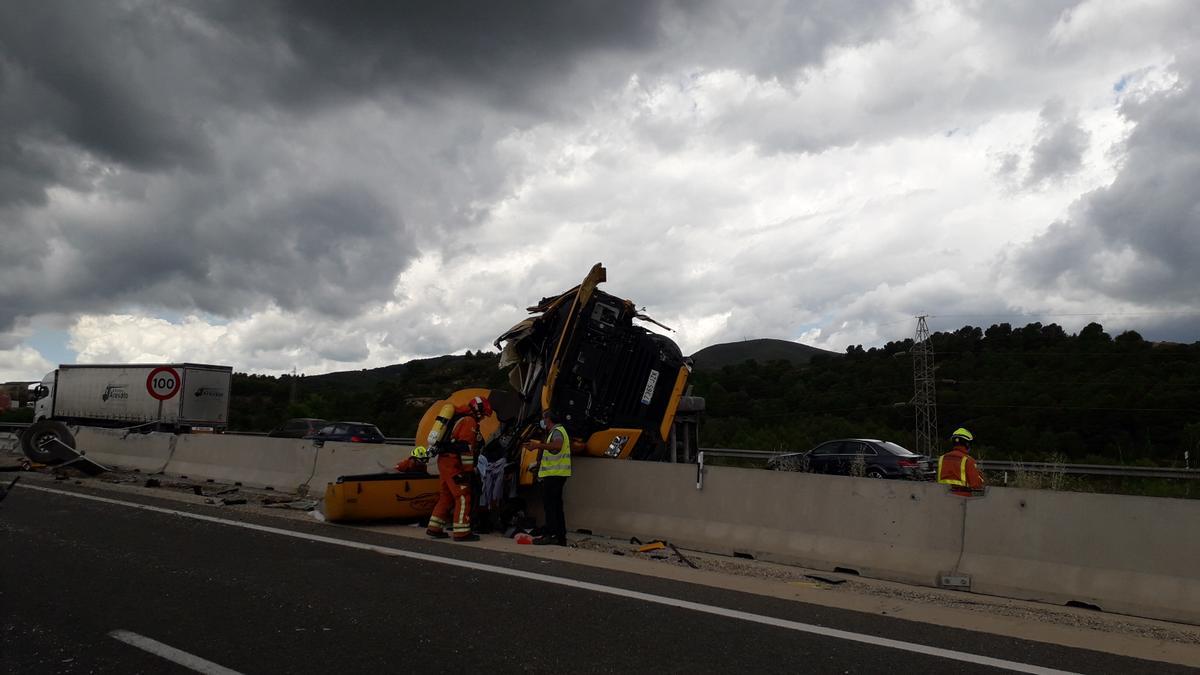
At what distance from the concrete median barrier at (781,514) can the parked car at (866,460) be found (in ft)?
36.3

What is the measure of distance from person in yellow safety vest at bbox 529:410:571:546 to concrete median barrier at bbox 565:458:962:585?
56cm

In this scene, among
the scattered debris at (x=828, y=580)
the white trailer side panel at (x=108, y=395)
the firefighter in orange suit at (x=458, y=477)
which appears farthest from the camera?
the white trailer side panel at (x=108, y=395)

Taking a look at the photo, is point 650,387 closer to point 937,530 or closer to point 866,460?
point 937,530

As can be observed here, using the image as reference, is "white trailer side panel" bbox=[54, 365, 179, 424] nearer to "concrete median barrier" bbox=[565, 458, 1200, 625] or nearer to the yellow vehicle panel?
the yellow vehicle panel

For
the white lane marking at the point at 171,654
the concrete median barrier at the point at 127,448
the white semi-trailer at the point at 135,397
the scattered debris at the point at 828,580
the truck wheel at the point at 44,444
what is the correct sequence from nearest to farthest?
the white lane marking at the point at 171,654, the scattered debris at the point at 828,580, the truck wheel at the point at 44,444, the concrete median barrier at the point at 127,448, the white semi-trailer at the point at 135,397

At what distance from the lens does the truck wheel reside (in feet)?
53.0

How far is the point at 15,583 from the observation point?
258 inches

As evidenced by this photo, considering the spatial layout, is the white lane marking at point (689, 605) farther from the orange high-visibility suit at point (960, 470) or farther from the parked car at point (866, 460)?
the parked car at point (866, 460)

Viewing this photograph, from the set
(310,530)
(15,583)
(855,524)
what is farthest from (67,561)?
(855,524)

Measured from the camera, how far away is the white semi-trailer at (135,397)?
82.8ft

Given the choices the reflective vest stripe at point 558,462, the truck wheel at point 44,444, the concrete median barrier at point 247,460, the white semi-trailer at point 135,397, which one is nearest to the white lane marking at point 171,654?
the reflective vest stripe at point 558,462

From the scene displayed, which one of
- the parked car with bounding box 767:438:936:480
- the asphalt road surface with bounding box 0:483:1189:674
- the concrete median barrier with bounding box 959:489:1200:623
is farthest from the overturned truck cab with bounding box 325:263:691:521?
the parked car with bounding box 767:438:936:480

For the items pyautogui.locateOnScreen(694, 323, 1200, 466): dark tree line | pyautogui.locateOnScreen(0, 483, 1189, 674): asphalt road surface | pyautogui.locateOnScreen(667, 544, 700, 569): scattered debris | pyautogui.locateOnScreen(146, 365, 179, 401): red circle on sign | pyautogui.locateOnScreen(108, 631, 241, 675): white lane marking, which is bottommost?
pyautogui.locateOnScreen(108, 631, 241, 675): white lane marking

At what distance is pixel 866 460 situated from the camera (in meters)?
21.5
